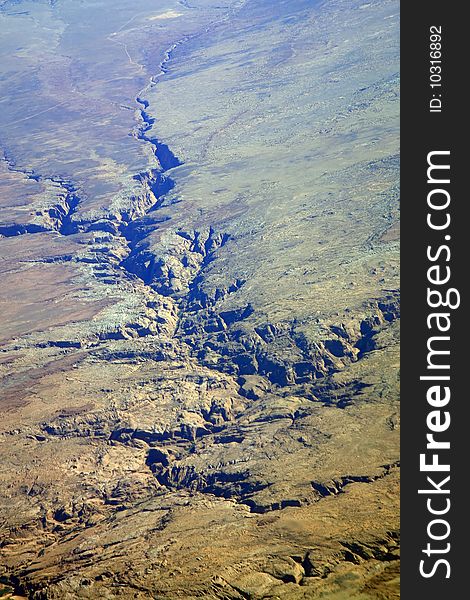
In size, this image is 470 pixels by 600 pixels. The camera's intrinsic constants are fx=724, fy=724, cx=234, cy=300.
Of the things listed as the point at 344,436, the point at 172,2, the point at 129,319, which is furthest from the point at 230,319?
the point at 172,2

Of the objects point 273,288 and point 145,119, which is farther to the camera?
point 145,119

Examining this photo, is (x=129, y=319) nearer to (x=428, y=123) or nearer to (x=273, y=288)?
(x=273, y=288)

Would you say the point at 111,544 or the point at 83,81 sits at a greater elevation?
the point at 83,81

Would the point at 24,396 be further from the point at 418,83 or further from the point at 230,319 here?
the point at 418,83

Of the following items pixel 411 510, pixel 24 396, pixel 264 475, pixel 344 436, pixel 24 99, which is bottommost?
pixel 411 510

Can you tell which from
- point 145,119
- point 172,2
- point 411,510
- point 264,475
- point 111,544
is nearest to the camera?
point 411,510

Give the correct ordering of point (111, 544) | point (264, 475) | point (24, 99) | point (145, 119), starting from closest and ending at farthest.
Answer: point (111, 544) → point (264, 475) → point (145, 119) → point (24, 99)

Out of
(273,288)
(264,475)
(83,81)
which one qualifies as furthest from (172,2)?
(264,475)
